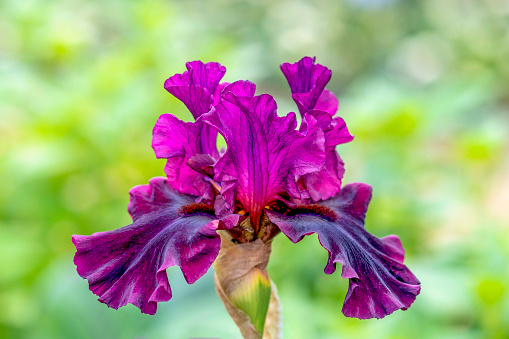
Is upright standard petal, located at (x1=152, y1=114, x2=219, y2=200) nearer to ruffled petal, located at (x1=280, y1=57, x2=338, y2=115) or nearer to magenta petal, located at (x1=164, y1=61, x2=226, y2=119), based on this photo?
A: magenta petal, located at (x1=164, y1=61, x2=226, y2=119)

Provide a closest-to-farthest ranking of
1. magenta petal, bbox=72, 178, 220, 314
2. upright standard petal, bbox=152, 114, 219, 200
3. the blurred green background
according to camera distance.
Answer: magenta petal, bbox=72, 178, 220, 314 < upright standard petal, bbox=152, 114, 219, 200 < the blurred green background

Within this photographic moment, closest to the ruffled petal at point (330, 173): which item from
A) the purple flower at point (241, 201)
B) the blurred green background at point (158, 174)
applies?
the purple flower at point (241, 201)

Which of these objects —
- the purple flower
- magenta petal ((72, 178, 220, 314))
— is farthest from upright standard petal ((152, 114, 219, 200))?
magenta petal ((72, 178, 220, 314))

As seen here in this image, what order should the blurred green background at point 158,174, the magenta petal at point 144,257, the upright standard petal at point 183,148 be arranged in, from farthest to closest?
the blurred green background at point 158,174, the upright standard petal at point 183,148, the magenta petal at point 144,257

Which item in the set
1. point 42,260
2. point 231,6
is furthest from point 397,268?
point 231,6

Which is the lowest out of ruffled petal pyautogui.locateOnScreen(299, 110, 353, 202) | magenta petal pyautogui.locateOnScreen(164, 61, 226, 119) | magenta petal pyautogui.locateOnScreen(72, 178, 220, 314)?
magenta petal pyautogui.locateOnScreen(72, 178, 220, 314)

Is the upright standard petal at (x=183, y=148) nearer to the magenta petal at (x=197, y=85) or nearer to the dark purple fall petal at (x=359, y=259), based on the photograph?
the magenta petal at (x=197, y=85)

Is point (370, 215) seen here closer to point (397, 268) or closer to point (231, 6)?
point (397, 268)
